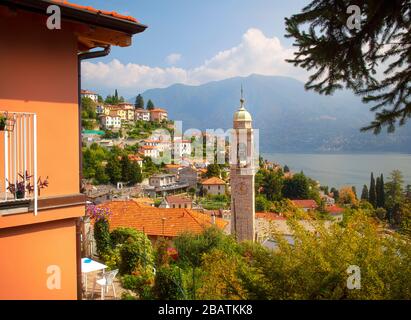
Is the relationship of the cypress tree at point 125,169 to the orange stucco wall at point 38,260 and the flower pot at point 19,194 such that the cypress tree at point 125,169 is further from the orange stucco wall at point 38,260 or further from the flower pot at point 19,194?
the flower pot at point 19,194

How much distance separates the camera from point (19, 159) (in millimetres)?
2943

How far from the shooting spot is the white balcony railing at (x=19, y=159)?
2.83 meters

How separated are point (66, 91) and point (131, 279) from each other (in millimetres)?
6686

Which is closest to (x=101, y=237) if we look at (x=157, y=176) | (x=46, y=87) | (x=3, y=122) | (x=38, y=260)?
(x=38, y=260)

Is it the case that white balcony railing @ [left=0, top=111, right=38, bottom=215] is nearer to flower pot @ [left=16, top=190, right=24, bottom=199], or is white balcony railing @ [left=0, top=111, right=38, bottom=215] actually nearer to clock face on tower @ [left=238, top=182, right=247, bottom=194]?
flower pot @ [left=16, top=190, right=24, bottom=199]

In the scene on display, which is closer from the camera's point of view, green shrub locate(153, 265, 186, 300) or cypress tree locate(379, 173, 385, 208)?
green shrub locate(153, 265, 186, 300)

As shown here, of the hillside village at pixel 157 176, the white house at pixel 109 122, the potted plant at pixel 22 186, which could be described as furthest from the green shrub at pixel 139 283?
the white house at pixel 109 122

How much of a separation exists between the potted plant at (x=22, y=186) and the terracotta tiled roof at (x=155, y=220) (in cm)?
1757

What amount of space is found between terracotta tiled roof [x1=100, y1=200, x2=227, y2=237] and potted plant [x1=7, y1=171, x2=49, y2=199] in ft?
57.6

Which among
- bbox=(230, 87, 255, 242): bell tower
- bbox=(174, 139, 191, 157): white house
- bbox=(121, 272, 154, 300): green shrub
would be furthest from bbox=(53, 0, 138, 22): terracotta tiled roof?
bbox=(174, 139, 191, 157): white house

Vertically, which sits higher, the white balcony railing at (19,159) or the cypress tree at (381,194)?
the white balcony railing at (19,159)

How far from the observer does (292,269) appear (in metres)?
4.10

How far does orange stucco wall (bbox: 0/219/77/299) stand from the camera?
284 cm

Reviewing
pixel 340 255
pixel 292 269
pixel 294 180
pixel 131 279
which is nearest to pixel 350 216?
pixel 340 255
